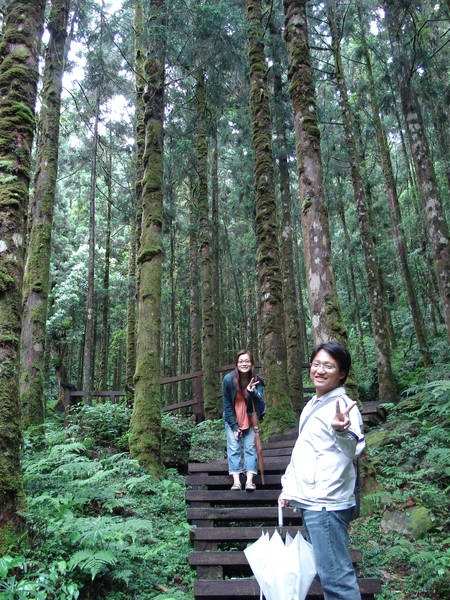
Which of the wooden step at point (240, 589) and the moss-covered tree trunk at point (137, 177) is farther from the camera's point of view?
the moss-covered tree trunk at point (137, 177)

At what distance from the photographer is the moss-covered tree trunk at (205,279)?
45.5 feet

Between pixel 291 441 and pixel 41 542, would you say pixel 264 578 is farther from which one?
pixel 291 441

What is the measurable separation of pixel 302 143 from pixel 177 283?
20.5 metres

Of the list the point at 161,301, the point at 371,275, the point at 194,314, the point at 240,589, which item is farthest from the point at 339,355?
the point at 194,314

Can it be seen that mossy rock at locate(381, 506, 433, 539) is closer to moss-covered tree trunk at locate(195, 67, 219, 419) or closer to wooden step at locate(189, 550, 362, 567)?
wooden step at locate(189, 550, 362, 567)

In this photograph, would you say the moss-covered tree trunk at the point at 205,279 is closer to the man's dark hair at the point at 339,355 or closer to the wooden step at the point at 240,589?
the wooden step at the point at 240,589

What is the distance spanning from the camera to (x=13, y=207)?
14.1 feet

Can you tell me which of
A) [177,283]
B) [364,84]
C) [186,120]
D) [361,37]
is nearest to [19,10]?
[186,120]

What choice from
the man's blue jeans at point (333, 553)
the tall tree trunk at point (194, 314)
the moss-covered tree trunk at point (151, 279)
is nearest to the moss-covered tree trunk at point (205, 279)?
the tall tree trunk at point (194, 314)

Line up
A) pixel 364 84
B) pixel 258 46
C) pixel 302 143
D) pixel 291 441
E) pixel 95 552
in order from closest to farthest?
pixel 95 552 → pixel 302 143 → pixel 291 441 → pixel 258 46 → pixel 364 84

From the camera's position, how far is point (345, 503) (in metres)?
2.66

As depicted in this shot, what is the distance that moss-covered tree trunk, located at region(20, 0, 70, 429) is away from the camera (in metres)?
8.16

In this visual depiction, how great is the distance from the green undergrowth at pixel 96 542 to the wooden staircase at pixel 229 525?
8.1 inches

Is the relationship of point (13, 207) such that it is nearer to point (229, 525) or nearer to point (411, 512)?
point (229, 525)
